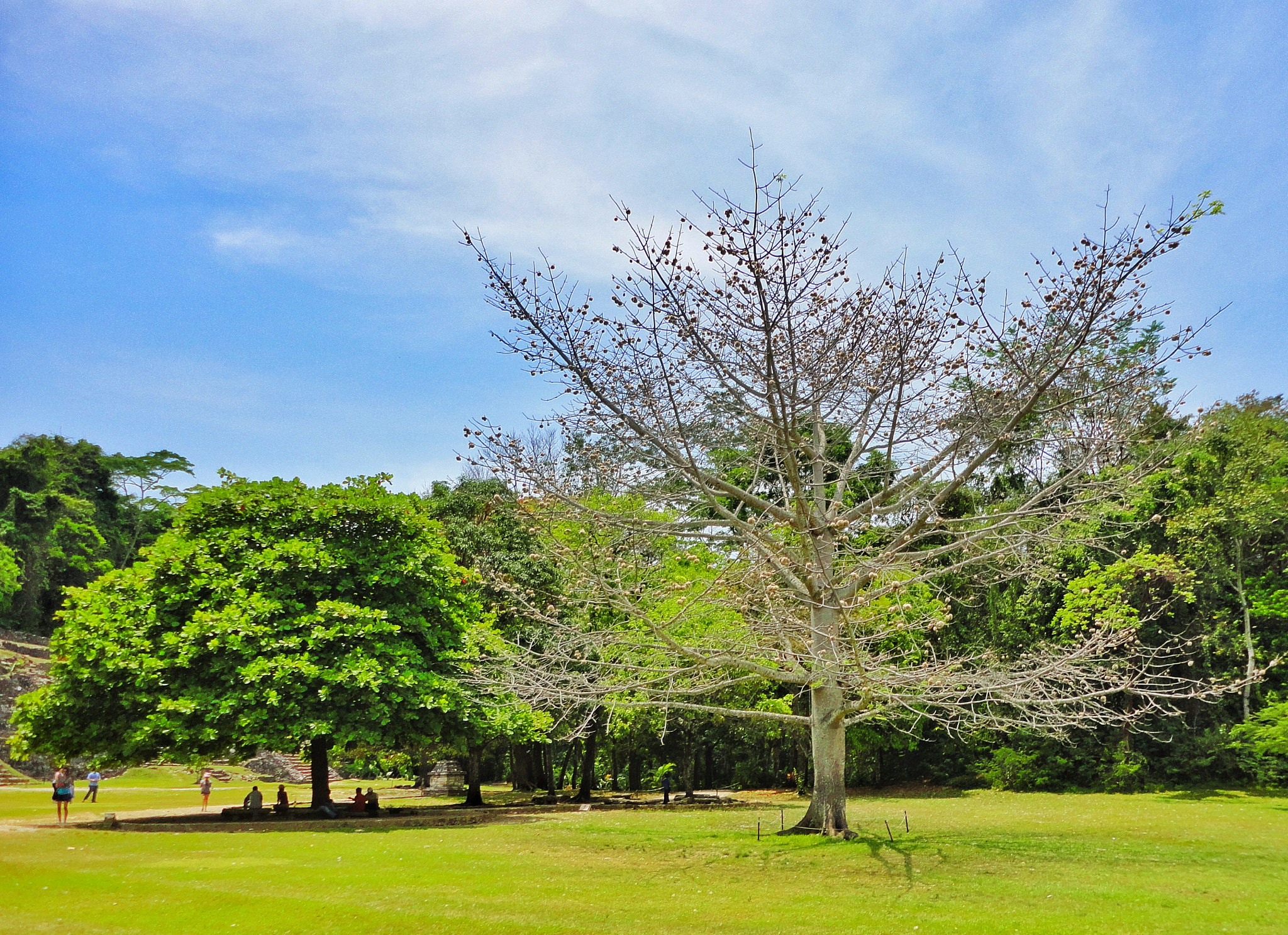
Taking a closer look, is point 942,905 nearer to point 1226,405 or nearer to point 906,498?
point 906,498

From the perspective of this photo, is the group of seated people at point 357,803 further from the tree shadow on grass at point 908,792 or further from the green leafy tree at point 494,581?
the tree shadow on grass at point 908,792

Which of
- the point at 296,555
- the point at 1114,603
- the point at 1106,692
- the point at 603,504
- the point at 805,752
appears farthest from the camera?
the point at 805,752

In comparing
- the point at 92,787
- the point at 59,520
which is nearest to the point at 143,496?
the point at 59,520

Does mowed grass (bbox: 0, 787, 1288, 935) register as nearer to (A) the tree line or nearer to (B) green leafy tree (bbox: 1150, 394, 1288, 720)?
(A) the tree line

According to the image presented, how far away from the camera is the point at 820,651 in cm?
1298

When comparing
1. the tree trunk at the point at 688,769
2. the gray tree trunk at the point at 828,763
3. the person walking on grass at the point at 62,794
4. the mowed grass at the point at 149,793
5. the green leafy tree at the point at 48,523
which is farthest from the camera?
the green leafy tree at the point at 48,523

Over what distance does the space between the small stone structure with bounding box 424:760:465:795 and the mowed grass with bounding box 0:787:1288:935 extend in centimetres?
1960

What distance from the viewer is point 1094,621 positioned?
23.7 metres

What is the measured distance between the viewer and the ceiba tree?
19.1 meters

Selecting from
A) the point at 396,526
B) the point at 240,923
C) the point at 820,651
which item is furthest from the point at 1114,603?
the point at 240,923

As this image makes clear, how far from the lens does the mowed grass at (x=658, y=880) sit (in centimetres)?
958

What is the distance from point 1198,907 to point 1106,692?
313 cm

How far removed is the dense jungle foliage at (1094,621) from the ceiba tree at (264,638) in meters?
2.35

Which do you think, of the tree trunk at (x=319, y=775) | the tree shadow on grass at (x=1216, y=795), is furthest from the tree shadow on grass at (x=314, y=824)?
the tree shadow on grass at (x=1216, y=795)
